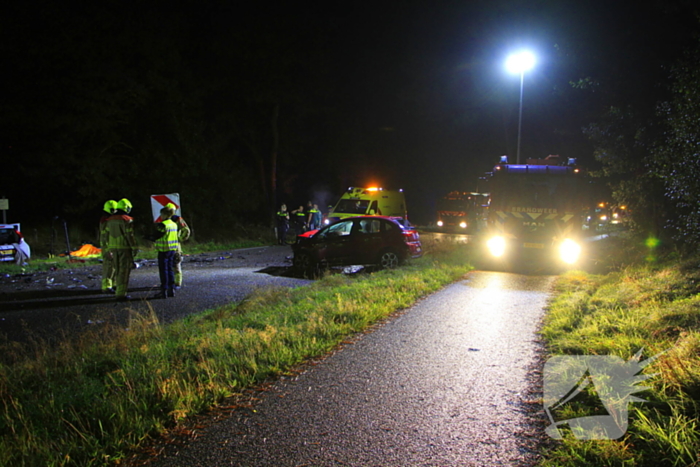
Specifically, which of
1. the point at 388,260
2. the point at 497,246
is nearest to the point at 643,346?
the point at 388,260

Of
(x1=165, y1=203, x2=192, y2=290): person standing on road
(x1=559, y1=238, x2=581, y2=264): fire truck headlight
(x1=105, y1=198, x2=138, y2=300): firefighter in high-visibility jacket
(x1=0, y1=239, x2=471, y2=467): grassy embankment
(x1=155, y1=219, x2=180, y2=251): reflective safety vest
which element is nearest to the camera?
(x1=0, y1=239, x2=471, y2=467): grassy embankment

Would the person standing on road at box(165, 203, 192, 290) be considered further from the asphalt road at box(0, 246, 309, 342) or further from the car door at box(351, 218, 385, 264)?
the car door at box(351, 218, 385, 264)

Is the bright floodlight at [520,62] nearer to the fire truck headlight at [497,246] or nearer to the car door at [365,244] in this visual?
the fire truck headlight at [497,246]

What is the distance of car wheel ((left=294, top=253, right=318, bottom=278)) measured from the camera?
1339 centimetres

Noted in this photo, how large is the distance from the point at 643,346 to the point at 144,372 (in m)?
Result: 4.91

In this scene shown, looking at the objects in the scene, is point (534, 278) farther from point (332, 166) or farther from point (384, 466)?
point (332, 166)

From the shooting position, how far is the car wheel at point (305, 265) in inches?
527

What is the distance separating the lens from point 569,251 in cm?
1398

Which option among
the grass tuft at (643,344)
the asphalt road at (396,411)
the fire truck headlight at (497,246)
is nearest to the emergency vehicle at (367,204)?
the fire truck headlight at (497,246)

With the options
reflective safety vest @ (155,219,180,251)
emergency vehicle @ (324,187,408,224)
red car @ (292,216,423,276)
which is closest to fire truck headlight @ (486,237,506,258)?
red car @ (292,216,423,276)

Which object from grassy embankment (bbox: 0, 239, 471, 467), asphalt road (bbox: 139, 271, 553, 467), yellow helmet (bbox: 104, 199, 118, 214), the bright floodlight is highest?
the bright floodlight

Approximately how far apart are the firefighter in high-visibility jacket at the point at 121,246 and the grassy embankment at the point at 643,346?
25.1 feet

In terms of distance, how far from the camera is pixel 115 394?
416 centimetres

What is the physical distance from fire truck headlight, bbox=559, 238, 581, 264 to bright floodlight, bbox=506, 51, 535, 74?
11572 millimetres
